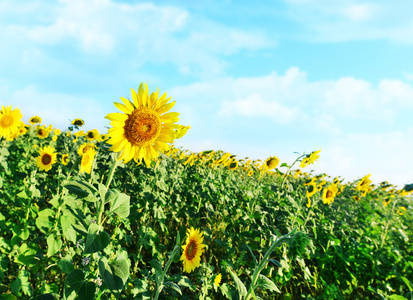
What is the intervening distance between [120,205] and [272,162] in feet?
12.6

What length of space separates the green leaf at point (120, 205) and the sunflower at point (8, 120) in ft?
11.5

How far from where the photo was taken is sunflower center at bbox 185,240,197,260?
1.89m

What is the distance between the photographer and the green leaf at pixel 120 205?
54.1 inches

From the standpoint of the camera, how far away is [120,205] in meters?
1.42

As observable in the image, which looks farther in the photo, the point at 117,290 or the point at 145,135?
the point at 145,135

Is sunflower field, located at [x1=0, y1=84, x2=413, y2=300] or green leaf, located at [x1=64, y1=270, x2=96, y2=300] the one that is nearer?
green leaf, located at [x1=64, y1=270, x2=96, y2=300]

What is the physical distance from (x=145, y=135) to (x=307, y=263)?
3493 mm

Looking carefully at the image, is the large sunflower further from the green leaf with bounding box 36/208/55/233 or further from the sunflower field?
the green leaf with bounding box 36/208/55/233

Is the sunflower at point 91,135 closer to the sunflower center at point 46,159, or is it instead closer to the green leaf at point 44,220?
the sunflower center at point 46,159

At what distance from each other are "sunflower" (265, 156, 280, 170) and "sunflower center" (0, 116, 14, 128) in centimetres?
418

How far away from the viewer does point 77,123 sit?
5723 millimetres

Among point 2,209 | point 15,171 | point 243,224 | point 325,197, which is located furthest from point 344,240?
point 15,171

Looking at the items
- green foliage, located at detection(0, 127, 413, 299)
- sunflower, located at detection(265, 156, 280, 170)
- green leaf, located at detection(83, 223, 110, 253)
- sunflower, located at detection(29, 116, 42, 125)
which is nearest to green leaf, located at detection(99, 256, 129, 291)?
green foliage, located at detection(0, 127, 413, 299)

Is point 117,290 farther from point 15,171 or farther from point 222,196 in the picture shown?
point 15,171
